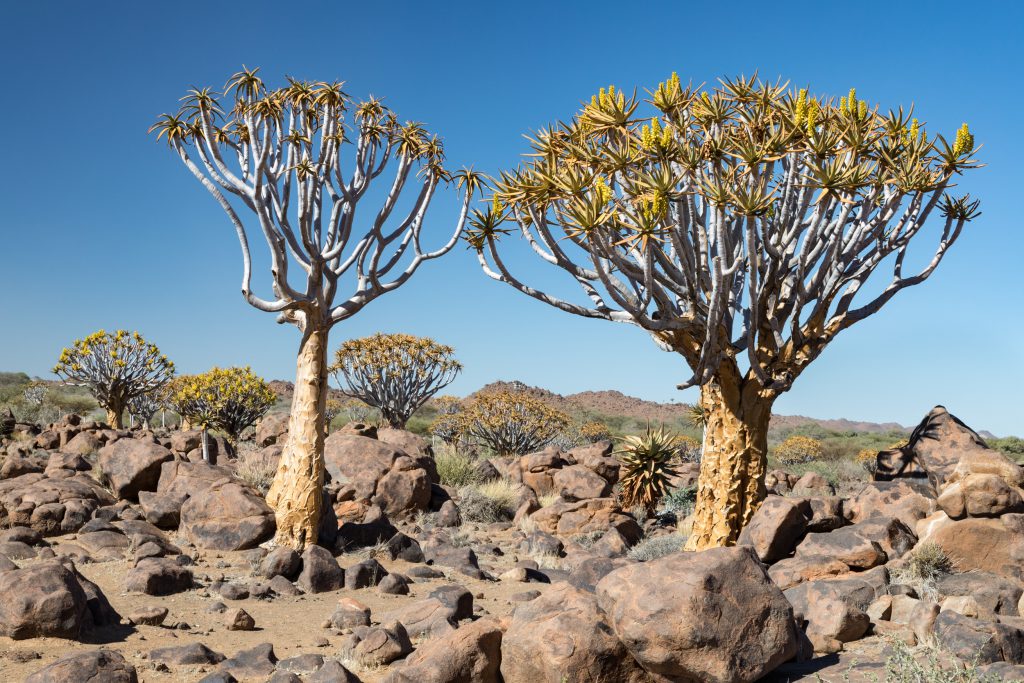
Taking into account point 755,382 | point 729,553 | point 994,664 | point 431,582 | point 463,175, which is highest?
point 463,175

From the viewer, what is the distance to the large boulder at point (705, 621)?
5676 millimetres

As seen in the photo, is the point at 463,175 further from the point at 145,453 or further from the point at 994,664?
the point at 994,664

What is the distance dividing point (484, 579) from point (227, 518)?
360 cm

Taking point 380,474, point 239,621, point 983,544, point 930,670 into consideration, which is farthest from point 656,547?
point 930,670

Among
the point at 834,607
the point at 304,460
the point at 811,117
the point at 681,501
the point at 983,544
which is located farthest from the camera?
the point at 681,501

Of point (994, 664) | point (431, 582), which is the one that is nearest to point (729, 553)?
point (994, 664)

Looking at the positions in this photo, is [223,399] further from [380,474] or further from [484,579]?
[484,579]

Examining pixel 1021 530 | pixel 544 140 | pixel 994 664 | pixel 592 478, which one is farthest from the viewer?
pixel 592 478

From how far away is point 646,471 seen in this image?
14.9 metres

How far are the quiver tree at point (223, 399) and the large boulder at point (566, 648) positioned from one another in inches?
703

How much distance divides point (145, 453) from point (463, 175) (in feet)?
22.3

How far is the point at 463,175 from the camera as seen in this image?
13727 millimetres

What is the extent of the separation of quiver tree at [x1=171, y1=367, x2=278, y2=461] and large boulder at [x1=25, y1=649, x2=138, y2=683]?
16763 millimetres

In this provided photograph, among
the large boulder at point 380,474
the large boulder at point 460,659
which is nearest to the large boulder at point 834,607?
the large boulder at point 460,659
